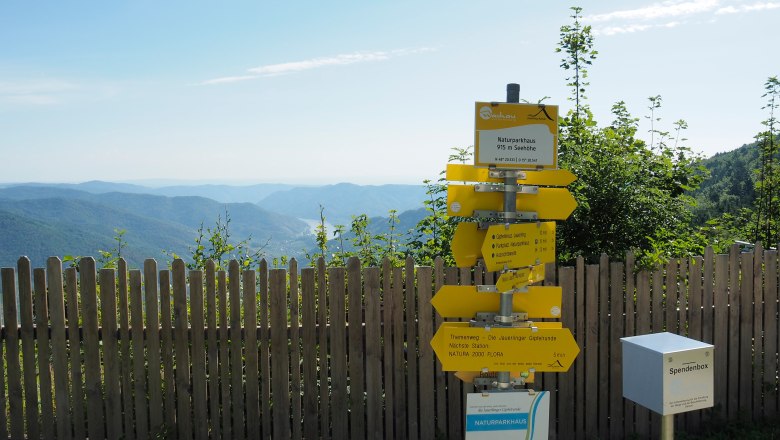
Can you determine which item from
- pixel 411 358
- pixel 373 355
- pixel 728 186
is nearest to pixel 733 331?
pixel 411 358

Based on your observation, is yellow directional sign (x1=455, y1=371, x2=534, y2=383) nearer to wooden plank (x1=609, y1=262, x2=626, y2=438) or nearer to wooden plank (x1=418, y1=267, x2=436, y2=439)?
wooden plank (x1=418, y1=267, x2=436, y2=439)

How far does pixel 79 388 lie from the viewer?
5598mm

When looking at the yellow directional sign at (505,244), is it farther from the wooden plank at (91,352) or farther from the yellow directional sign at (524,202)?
the wooden plank at (91,352)

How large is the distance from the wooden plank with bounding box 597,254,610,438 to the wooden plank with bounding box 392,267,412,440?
1.78 metres

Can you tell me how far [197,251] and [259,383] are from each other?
198cm

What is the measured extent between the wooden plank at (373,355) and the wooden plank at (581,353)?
167cm

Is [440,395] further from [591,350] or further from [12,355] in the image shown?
[12,355]

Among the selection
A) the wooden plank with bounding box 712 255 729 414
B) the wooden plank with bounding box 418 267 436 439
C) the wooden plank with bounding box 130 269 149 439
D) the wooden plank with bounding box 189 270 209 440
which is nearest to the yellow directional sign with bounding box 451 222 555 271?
the wooden plank with bounding box 418 267 436 439

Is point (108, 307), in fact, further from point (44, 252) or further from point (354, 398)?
point (44, 252)

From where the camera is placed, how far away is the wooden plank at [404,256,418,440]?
5.63m

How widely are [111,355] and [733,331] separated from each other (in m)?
5.64

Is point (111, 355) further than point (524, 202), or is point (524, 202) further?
point (111, 355)

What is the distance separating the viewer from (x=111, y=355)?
5574 mm

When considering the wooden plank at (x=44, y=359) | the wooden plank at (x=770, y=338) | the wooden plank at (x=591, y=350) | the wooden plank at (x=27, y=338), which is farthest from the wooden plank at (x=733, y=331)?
the wooden plank at (x=27, y=338)
